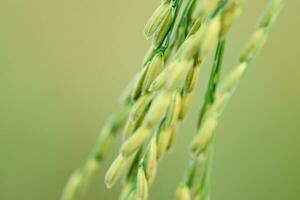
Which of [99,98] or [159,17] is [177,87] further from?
[99,98]

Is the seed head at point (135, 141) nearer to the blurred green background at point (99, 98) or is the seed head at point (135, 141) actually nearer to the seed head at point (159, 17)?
the seed head at point (159, 17)

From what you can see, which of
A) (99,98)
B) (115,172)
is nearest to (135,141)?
(115,172)

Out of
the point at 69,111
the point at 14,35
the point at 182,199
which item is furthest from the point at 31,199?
the point at 182,199

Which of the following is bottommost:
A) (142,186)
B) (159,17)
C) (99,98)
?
(142,186)

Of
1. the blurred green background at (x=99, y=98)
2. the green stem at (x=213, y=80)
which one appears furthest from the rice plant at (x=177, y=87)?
the blurred green background at (x=99, y=98)

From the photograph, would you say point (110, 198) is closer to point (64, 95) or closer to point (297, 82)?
point (64, 95)

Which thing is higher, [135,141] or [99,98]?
[99,98]

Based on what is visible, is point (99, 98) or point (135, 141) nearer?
point (135, 141)

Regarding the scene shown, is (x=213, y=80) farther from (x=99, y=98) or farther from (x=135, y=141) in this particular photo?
(x=99, y=98)
